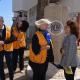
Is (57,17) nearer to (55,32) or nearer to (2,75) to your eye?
(55,32)

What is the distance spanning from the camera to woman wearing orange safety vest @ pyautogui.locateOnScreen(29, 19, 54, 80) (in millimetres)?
7961

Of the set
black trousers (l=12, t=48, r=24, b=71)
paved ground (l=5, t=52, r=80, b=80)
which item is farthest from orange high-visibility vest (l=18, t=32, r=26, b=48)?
paved ground (l=5, t=52, r=80, b=80)

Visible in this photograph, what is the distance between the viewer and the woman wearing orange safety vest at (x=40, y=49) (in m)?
7.96

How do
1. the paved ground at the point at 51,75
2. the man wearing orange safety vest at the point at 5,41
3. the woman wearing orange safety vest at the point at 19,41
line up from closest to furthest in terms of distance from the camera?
A: the man wearing orange safety vest at the point at 5,41 → the paved ground at the point at 51,75 → the woman wearing orange safety vest at the point at 19,41

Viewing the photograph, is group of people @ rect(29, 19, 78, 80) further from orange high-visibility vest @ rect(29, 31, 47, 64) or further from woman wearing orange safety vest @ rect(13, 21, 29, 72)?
woman wearing orange safety vest @ rect(13, 21, 29, 72)

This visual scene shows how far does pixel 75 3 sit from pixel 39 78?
25103 millimetres

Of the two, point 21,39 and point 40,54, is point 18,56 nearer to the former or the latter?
point 21,39

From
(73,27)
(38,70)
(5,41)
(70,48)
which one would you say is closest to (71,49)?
(70,48)

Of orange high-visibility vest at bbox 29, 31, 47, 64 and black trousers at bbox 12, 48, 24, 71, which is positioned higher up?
orange high-visibility vest at bbox 29, 31, 47, 64

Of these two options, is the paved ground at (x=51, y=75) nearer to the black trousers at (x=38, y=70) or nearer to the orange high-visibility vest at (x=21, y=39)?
the orange high-visibility vest at (x=21, y=39)

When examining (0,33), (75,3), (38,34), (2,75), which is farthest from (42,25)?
(75,3)

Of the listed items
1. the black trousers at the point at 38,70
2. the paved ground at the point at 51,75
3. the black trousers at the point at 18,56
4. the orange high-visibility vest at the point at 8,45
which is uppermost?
the orange high-visibility vest at the point at 8,45

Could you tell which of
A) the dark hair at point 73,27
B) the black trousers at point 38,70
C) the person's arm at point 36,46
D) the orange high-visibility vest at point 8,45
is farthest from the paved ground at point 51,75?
the person's arm at point 36,46

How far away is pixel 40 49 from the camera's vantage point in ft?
26.2
